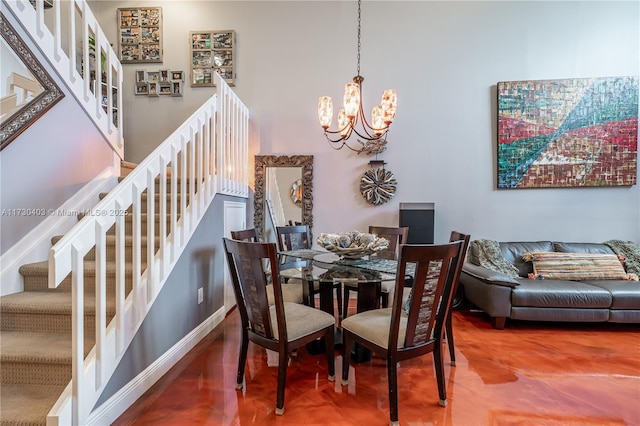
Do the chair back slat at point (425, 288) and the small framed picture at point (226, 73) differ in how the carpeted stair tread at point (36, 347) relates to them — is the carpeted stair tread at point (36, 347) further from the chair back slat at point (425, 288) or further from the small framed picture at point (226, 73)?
the small framed picture at point (226, 73)

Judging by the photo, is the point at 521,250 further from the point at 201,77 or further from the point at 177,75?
the point at 177,75

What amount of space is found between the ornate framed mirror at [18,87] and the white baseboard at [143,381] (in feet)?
5.49

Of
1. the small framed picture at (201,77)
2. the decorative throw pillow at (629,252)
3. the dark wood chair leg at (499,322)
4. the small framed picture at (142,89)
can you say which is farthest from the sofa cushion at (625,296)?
the small framed picture at (142,89)

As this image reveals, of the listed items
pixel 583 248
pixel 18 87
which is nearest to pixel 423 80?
pixel 583 248

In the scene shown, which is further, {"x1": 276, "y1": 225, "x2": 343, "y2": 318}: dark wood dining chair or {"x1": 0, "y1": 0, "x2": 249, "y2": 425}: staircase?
{"x1": 276, "y1": 225, "x2": 343, "y2": 318}: dark wood dining chair

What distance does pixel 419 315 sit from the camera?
62.2 inches

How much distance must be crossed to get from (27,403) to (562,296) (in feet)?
12.8

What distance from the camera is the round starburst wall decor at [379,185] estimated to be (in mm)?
3594

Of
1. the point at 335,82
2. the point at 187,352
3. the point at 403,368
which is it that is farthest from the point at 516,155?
the point at 187,352

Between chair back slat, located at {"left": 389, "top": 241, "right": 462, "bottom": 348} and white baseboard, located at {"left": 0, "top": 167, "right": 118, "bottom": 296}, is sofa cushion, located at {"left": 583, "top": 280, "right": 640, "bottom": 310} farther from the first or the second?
white baseboard, located at {"left": 0, "top": 167, "right": 118, "bottom": 296}

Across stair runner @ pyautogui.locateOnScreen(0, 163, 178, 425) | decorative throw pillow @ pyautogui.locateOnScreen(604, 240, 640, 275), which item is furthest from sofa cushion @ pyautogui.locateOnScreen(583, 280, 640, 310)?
stair runner @ pyautogui.locateOnScreen(0, 163, 178, 425)

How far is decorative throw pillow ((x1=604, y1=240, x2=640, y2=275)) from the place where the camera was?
10.2 ft

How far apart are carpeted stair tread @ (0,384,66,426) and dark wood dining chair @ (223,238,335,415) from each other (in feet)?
3.04

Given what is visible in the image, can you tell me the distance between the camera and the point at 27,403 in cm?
139
